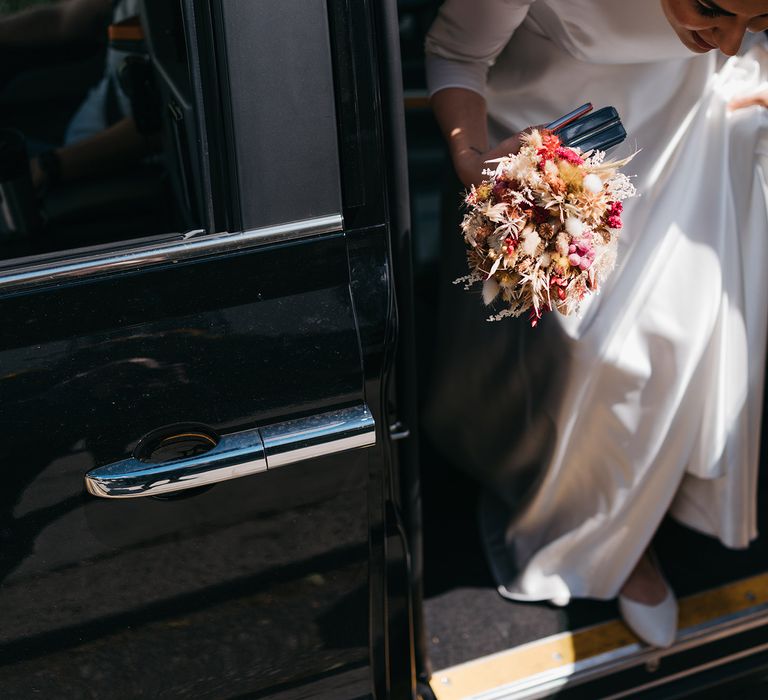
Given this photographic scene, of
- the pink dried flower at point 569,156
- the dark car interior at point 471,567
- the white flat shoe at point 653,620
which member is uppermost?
the pink dried flower at point 569,156

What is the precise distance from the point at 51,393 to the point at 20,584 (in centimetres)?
25

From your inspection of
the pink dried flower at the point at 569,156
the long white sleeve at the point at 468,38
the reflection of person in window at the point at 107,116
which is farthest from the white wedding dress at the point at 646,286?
the reflection of person in window at the point at 107,116

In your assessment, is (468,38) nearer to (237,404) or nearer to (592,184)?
(592,184)

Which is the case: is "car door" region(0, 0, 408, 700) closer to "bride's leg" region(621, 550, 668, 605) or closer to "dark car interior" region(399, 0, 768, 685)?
"dark car interior" region(399, 0, 768, 685)

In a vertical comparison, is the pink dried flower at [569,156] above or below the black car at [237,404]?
above

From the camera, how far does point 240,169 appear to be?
1.05 meters

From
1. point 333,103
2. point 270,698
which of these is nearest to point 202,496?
point 270,698

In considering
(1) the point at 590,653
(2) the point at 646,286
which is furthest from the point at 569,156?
(1) the point at 590,653

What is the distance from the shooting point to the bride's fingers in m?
1.62

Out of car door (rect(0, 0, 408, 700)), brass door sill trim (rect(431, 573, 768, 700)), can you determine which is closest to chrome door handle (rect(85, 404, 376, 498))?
car door (rect(0, 0, 408, 700))

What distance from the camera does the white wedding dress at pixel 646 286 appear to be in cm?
151

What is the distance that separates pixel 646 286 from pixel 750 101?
1.35 feet

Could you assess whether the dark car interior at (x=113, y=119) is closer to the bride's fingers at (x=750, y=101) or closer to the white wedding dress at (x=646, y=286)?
the white wedding dress at (x=646, y=286)

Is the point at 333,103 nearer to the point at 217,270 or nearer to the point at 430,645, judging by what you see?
the point at 217,270
